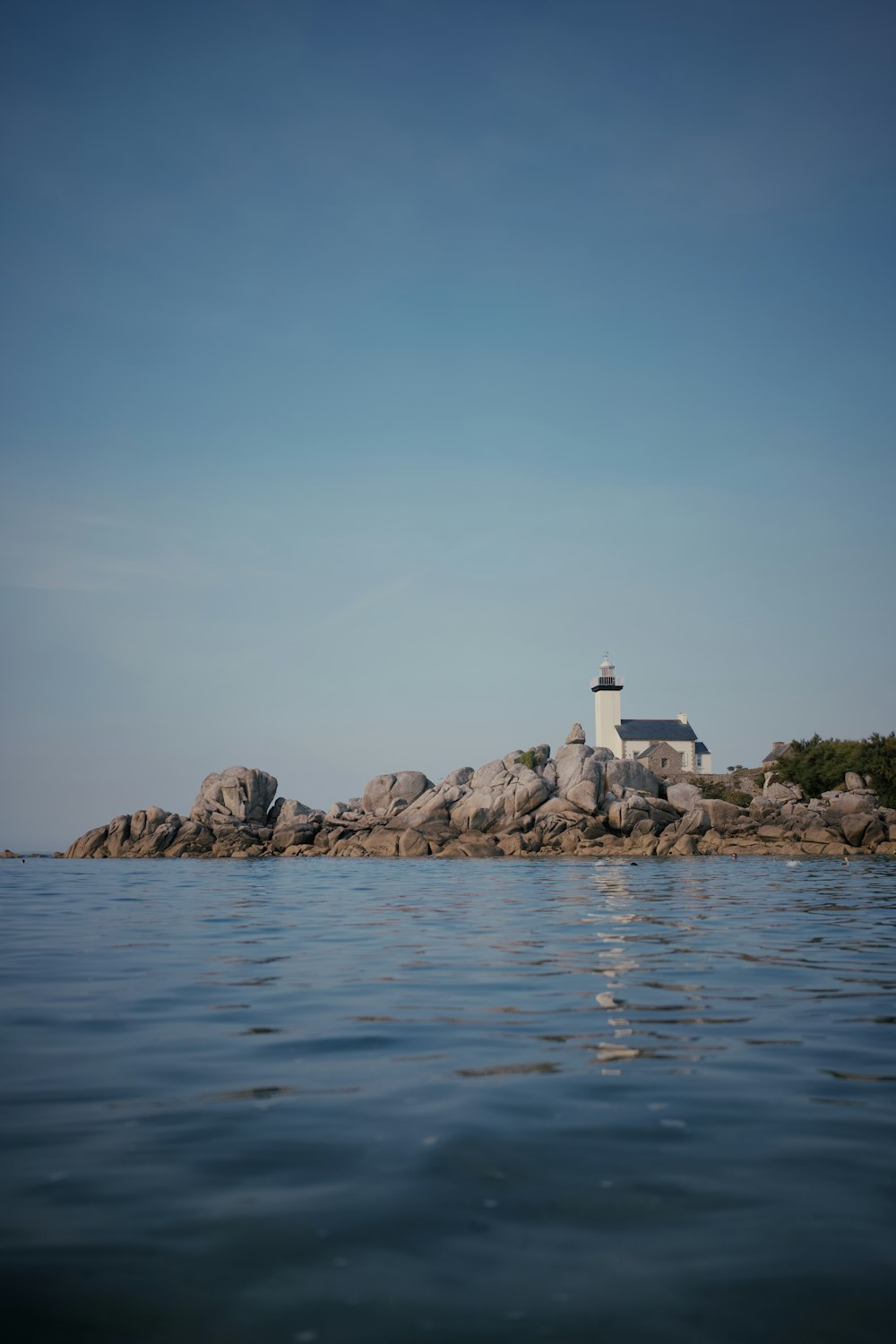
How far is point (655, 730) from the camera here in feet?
301

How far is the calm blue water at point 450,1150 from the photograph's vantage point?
3195 mm

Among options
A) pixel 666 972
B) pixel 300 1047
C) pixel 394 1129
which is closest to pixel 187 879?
pixel 666 972

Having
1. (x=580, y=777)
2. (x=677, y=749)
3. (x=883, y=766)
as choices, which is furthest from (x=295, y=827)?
(x=677, y=749)

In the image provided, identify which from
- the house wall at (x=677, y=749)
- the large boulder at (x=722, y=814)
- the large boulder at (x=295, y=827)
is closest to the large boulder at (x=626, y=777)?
the large boulder at (x=722, y=814)

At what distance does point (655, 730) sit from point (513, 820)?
1638 inches

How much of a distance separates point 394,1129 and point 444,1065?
1.36 m

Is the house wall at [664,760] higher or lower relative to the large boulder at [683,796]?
higher

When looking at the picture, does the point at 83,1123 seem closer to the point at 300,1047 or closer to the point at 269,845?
the point at 300,1047


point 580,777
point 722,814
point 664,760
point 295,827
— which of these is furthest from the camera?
point 664,760

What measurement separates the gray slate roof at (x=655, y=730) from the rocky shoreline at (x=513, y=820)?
23.9 meters

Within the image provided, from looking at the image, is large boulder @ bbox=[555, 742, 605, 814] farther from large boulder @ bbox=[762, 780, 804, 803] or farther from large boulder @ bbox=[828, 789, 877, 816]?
large boulder @ bbox=[762, 780, 804, 803]

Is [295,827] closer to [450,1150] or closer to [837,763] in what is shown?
[837,763]

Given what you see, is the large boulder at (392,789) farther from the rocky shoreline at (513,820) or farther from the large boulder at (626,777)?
the large boulder at (626,777)

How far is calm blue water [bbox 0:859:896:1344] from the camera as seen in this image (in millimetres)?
3195
